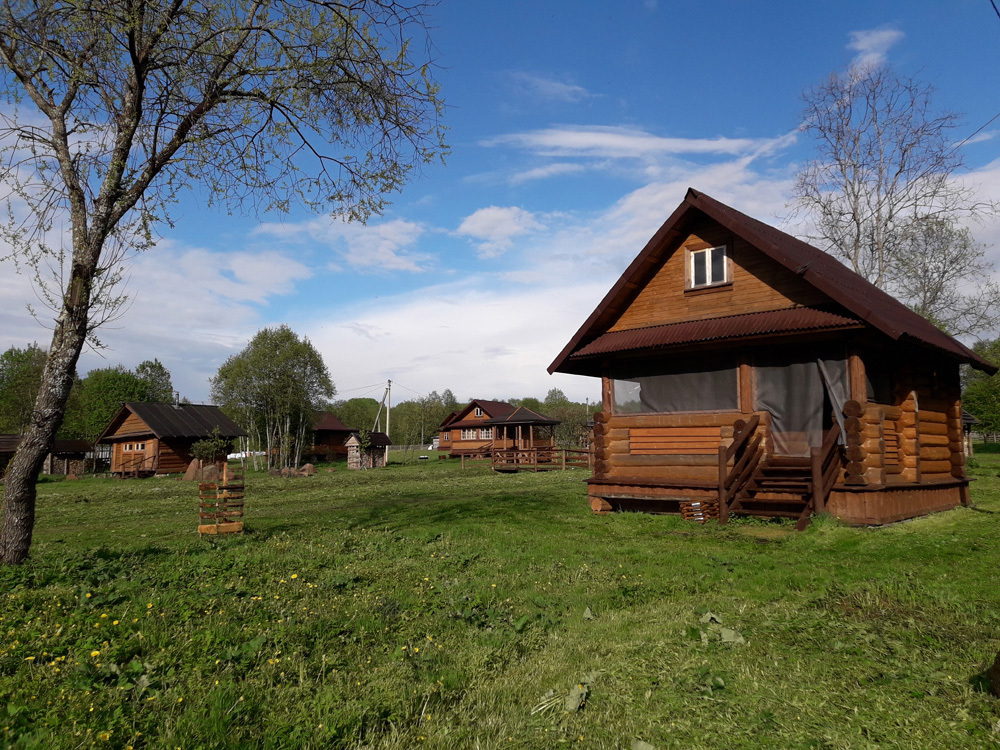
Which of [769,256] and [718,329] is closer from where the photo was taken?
[769,256]

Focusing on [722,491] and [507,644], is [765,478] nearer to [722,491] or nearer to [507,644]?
[722,491]

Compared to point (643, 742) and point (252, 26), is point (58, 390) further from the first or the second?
point (643, 742)

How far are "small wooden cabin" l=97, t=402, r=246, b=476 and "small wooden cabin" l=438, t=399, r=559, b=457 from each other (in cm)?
2218

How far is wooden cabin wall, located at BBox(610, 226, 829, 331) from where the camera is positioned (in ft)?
44.5

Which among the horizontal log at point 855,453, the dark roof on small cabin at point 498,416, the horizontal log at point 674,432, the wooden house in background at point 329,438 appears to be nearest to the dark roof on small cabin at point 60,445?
the wooden house in background at point 329,438

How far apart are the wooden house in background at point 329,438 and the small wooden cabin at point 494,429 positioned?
453 inches

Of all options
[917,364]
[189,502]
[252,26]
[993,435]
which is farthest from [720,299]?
[993,435]

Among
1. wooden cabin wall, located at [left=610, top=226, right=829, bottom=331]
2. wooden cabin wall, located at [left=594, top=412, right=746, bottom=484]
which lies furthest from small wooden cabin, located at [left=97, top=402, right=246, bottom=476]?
wooden cabin wall, located at [left=610, top=226, right=829, bottom=331]

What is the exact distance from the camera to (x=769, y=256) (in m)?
13.5

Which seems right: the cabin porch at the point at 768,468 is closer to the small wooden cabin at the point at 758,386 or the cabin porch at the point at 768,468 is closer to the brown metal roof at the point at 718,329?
the small wooden cabin at the point at 758,386

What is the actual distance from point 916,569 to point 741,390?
605 cm

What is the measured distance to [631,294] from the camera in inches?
637

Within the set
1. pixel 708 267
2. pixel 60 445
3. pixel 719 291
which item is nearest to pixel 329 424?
pixel 60 445

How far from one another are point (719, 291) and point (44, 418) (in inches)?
530
